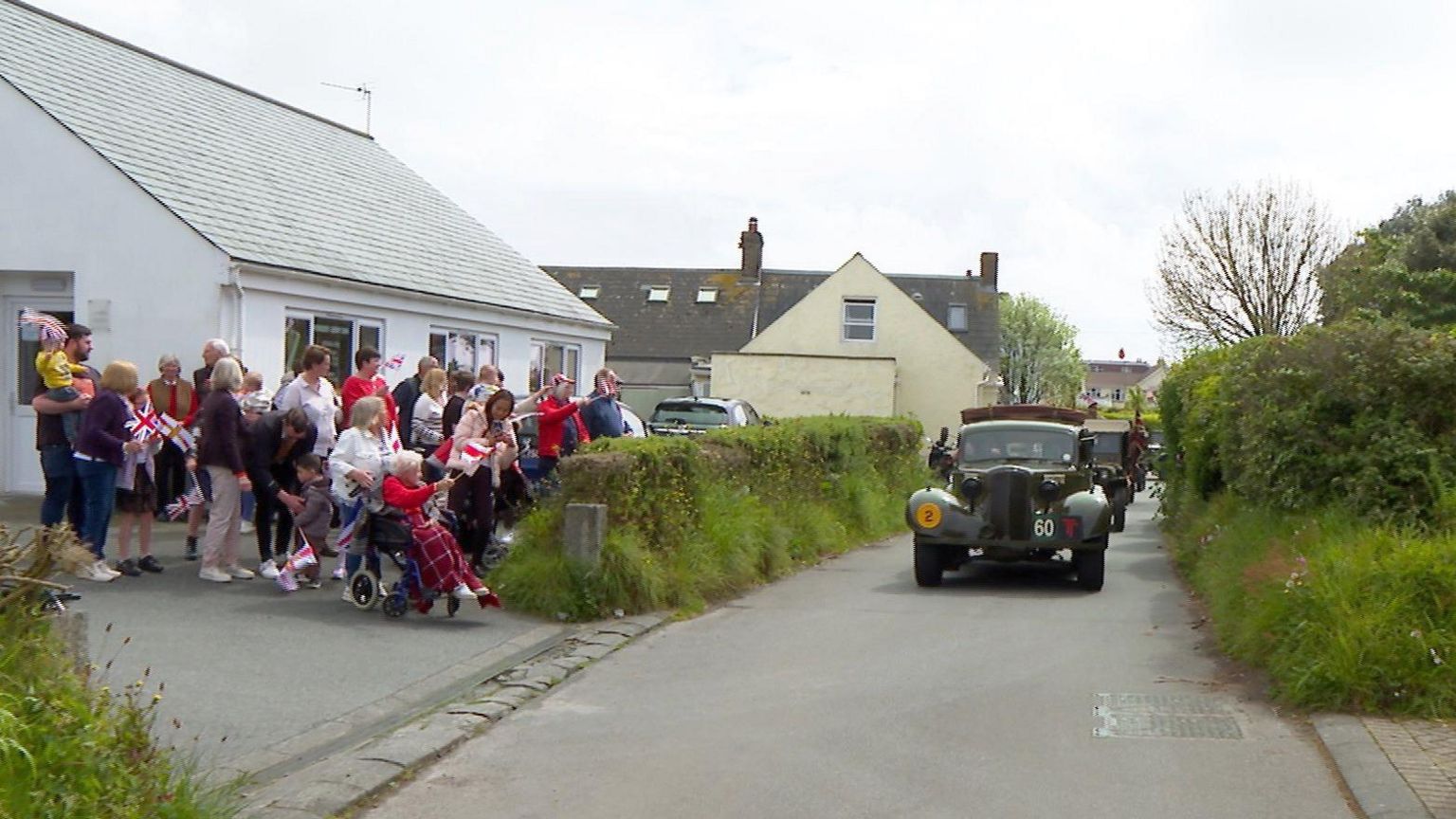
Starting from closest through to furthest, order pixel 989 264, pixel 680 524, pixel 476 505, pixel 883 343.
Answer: pixel 476 505 → pixel 680 524 → pixel 883 343 → pixel 989 264

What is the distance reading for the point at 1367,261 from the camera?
128ft

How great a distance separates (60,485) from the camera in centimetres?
1112

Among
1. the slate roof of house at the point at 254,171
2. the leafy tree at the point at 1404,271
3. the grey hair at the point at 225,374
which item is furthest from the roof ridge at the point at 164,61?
the leafy tree at the point at 1404,271

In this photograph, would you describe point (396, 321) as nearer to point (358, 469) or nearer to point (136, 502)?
point (136, 502)

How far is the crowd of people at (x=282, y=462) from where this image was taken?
10.8m

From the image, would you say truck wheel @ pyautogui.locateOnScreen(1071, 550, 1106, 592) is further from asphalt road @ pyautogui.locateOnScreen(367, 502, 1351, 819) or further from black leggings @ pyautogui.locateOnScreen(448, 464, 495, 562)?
black leggings @ pyautogui.locateOnScreen(448, 464, 495, 562)

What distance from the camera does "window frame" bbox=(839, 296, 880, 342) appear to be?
A: 52781mm

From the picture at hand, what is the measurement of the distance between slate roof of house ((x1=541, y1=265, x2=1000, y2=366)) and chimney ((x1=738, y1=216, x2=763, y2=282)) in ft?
1.34

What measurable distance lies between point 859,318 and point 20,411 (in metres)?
38.7

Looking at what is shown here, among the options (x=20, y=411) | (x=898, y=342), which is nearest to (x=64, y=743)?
(x=20, y=411)

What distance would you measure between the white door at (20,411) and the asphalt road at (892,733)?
9216 millimetres

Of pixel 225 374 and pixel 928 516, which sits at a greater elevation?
pixel 225 374

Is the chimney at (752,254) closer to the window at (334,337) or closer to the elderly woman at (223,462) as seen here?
the window at (334,337)

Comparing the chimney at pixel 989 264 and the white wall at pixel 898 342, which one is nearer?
the white wall at pixel 898 342
